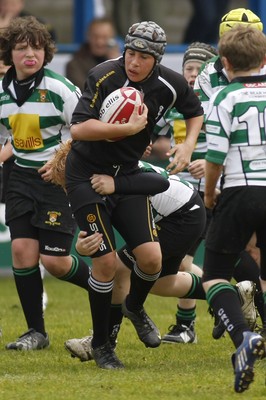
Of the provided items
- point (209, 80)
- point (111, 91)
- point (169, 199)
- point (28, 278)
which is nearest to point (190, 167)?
point (209, 80)

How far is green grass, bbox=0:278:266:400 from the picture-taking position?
650 cm

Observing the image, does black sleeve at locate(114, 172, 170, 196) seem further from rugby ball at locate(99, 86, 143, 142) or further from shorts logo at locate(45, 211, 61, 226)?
shorts logo at locate(45, 211, 61, 226)

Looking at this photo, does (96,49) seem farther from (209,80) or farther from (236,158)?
(236,158)

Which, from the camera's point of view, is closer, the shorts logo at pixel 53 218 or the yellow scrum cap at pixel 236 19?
the shorts logo at pixel 53 218

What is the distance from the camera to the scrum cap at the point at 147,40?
7273 millimetres

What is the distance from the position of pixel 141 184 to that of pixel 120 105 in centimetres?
52

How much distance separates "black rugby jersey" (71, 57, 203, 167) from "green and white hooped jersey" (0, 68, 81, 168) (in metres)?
0.95

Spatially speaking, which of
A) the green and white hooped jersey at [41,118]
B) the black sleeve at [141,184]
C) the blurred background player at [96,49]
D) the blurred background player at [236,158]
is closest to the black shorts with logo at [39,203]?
the green and white hooped jersey at [41,118]

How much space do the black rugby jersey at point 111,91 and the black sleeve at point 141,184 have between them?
0.42 ft

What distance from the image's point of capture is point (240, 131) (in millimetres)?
6707

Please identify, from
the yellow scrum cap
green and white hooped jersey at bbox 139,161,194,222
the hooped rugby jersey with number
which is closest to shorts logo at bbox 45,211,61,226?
green and white hooped jersey at bbox 139,161,194,222

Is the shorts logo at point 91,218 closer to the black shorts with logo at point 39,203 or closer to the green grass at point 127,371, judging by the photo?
the green grass at point 127,371

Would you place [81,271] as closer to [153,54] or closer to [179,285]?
[179,285]

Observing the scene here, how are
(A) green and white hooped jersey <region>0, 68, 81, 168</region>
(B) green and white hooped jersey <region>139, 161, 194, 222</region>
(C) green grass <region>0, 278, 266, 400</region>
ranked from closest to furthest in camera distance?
(C) green grass <region>0, 278, 266, 400</region> < (B) green and white hooped jersey <region>139, 161, 194, 222</region> < (A) green and white hooped jersey <region>0, 68, 81, 168</region>
